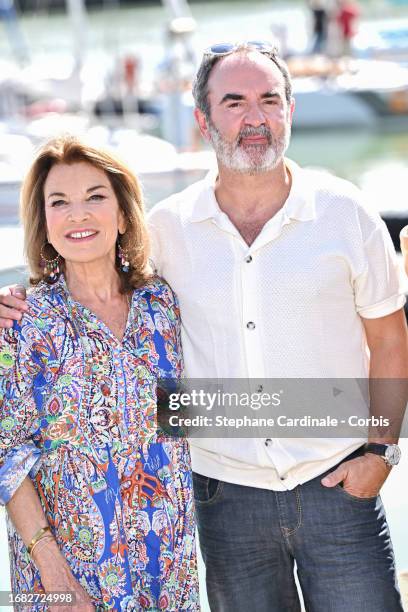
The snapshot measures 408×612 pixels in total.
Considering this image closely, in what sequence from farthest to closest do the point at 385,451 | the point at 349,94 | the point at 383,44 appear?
1. the point at 383,44
2. the point at 349,94
3. the point at 385,451

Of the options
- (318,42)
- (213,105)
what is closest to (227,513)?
(213,105)

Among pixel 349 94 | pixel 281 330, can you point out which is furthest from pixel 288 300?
pixel 349 94

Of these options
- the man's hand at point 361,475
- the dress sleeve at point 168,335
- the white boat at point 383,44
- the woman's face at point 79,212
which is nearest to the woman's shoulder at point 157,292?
the dress sleeve at point 168,335

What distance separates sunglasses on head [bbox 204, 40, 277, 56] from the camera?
8.81 feet

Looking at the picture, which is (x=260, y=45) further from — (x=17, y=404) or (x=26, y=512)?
(x=26, y=512)

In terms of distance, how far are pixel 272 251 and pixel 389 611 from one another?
3.19 ft

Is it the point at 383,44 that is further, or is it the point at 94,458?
the point at 383,44

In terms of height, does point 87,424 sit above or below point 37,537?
above

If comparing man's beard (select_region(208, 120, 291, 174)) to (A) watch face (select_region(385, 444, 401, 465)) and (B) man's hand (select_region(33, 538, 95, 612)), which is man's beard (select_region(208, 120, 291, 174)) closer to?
(A) watch face (select_region(385, 444, 401, 465))

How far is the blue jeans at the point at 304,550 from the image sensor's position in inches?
102

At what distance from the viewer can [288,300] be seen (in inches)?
103

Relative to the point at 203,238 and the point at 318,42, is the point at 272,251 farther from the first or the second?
the point at 318,42

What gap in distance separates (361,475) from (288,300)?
50cm

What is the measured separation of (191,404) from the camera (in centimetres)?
266
